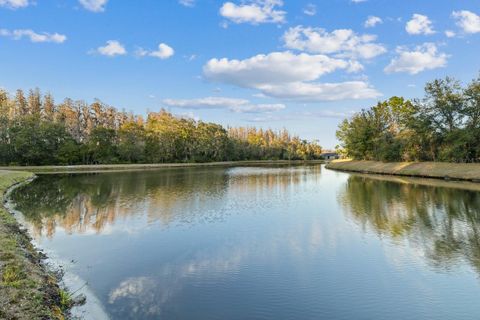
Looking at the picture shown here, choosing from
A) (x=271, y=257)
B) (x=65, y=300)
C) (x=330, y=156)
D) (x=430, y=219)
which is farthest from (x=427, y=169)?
(x=330, y=156)

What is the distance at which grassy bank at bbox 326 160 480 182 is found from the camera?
126 ft

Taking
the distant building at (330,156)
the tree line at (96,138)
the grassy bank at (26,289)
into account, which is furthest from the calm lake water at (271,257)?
the distant building at (330,156)

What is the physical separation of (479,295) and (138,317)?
8.01m

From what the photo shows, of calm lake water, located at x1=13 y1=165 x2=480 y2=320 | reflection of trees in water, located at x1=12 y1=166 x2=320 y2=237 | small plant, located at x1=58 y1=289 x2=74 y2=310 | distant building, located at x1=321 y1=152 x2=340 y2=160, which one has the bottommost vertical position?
calm lake water, located at x1=13 y1=165 x2=480 y2=320

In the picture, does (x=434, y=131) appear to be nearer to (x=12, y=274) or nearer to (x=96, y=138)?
(x=12, y=274)

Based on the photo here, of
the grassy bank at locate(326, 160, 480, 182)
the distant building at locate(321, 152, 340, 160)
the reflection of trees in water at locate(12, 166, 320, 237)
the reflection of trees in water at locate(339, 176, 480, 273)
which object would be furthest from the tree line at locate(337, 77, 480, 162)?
the distant building at locate(321, 152, 340, 160)

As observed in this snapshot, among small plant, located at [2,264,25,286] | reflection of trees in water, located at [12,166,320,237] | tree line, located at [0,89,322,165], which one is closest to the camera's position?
small plant, located at [2,264,25,286]

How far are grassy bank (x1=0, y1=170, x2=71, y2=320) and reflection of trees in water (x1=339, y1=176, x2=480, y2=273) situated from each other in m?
10.4

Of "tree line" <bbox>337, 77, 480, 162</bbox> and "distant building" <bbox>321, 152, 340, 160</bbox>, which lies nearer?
"tree line" <bbox>337, 77, 480, 162</bbox>

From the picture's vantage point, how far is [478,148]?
Answer: 4138 cm

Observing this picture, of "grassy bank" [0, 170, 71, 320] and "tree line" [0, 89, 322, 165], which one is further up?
"tree line" [0, 89, 322, 165]

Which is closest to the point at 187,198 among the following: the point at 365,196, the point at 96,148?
the point at 365,196

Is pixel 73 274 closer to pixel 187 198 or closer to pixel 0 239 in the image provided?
pixel 0 239

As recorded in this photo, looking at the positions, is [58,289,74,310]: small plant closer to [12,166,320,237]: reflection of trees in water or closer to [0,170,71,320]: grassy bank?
[0,170,71,320]: grassy bank
